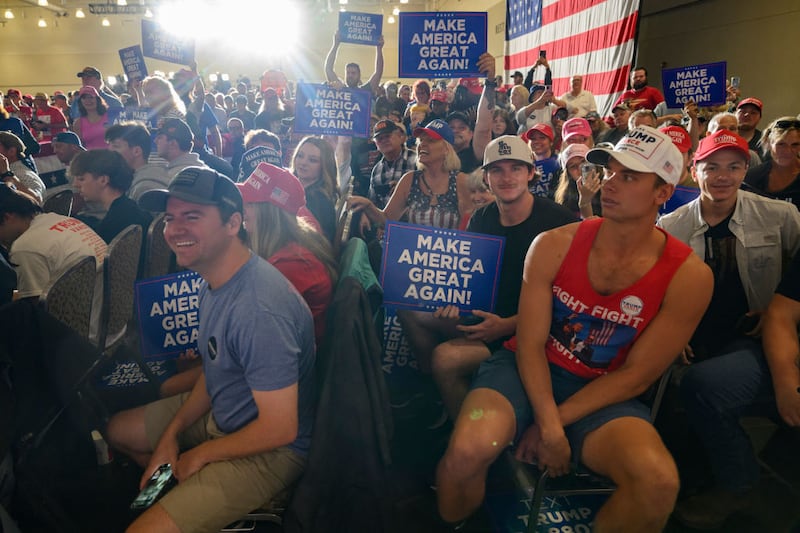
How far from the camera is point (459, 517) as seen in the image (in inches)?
83.3

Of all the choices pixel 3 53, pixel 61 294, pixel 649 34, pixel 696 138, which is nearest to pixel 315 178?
pixel 61 294

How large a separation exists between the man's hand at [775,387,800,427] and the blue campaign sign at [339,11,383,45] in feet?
18.6

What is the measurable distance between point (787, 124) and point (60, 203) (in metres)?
6.37

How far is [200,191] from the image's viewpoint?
1.68 m

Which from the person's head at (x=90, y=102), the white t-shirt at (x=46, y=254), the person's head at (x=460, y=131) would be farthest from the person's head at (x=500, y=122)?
the person's head at (x=90, y=102)

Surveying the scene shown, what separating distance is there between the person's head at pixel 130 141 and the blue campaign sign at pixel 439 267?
10.4ft

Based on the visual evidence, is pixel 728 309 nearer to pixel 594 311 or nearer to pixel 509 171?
pixel 594 311

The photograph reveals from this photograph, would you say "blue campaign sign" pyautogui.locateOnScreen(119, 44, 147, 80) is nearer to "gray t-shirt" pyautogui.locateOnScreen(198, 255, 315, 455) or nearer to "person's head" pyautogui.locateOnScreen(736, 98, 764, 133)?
"gray t-shirt" pyautogui.locateOnScreen(198, 255, 315, 455)

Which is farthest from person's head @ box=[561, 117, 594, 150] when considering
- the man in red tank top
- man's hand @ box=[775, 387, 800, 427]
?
man's hand @ box=[775, 387, 800, 427]

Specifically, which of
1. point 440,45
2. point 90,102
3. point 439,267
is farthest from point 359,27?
point 439,267

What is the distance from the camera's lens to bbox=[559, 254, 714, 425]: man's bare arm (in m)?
1.94

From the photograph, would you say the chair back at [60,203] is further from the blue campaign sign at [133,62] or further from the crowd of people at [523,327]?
the blue campaign sign at [133,62]

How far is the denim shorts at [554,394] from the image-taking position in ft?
6.41

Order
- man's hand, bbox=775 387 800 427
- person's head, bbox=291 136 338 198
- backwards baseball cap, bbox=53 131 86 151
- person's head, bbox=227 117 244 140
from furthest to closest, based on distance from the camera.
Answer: person's head, bbox=227 117 244 140 < backwards baseball cap, bbox=53 131 86 151 < person's head, bbox=291 136 338 198 < man's hand, bbox=775 387 800 427
